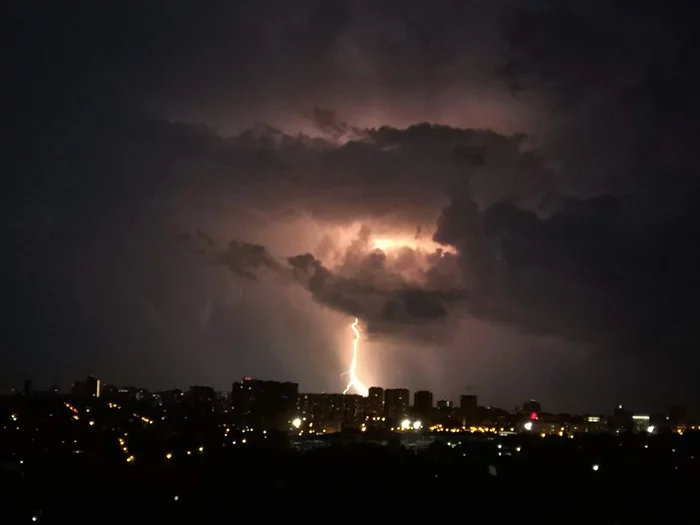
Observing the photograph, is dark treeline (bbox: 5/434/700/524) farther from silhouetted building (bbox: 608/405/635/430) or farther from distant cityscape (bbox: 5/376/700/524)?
silhouetted building (bbox: 608/405/635/430)

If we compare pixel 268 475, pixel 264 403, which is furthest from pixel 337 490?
pixel 264 403

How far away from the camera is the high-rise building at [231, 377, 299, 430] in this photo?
298 feet

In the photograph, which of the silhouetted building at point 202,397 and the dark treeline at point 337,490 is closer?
the dark treeline at point 337,490

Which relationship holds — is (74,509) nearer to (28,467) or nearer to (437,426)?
(28,467)

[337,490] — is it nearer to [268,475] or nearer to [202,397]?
[268,475]

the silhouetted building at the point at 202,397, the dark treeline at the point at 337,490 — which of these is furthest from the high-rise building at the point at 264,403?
the dark treeline at the point at 337,490

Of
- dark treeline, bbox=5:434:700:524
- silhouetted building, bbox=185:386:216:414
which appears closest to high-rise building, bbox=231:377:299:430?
silhouetted building, bbox=185:386:216:414

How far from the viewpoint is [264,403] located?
96.3m

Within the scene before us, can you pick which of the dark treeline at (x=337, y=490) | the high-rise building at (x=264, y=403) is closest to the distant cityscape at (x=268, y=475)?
the dark treeline at (x=337, y=490)

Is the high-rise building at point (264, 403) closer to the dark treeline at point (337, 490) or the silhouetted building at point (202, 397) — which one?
the silhouetted building at point (202, 397)

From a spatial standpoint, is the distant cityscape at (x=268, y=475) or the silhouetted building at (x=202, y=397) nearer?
the distant cityscape at (x=268, y=475)

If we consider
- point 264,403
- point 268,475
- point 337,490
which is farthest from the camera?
point 264,403

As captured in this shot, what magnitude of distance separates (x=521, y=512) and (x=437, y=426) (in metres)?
91.4

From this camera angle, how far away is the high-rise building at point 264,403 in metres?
90.9
